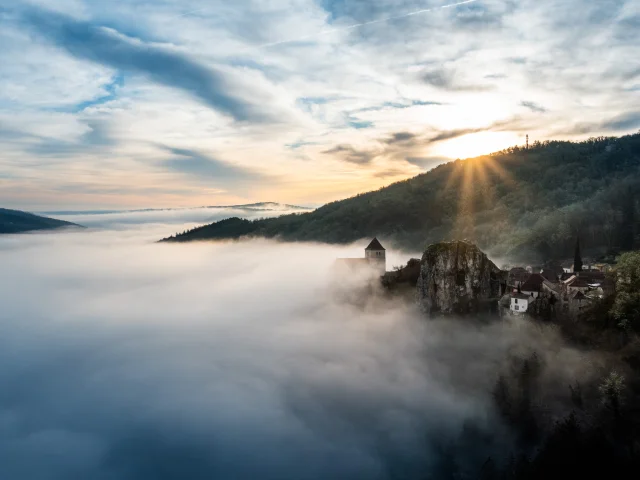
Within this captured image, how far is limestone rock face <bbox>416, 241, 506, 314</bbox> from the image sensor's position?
93.6 m

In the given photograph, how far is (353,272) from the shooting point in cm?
11962

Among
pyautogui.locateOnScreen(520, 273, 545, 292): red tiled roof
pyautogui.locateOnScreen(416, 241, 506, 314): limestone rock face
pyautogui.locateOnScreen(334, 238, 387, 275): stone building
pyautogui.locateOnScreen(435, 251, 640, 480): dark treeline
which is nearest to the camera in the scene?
pyautogui.locateOnScreen(435, 251, 640, 480): dark treeline

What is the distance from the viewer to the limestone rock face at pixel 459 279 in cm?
9356

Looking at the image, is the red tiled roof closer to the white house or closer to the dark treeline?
the white house

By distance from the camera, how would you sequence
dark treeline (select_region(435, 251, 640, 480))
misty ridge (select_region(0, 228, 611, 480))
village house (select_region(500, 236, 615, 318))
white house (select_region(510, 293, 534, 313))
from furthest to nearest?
misty ridge (select_region(0, 228, 611, 480))
white house (select_region(510, 293, 534, 313))
village house (select_region(500, 236, 615, 318))
dark treeline (select_region(435, 251, 640, 480))

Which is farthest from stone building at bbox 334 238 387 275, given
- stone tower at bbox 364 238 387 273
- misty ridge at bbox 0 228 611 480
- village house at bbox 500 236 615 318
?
village house at bbox 500 236 615 318

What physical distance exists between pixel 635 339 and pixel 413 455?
6077cm

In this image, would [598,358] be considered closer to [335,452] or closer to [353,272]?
[353,272]

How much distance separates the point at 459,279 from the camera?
3725 inches

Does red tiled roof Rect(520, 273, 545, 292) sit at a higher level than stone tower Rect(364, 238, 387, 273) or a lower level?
lower

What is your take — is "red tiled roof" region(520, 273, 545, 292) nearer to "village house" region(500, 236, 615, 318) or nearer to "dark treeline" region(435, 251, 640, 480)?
"village house" region(500, 236, 615, 318)

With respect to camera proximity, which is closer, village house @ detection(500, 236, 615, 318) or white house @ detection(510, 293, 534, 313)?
village house @ detection(500, 236, 615, 318)

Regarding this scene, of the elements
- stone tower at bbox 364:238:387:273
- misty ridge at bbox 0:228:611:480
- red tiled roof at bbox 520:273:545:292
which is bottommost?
misty ridge at bbox 0:228:611:480

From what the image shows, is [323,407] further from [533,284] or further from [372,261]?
[533,284]
